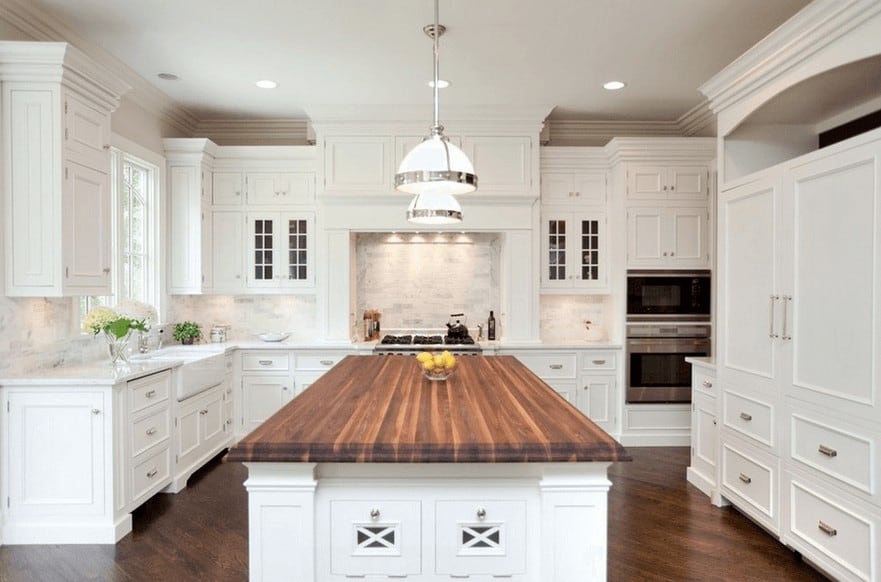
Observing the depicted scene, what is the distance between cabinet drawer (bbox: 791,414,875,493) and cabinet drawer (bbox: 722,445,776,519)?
1.03ft

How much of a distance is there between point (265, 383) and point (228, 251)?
1.37 metres

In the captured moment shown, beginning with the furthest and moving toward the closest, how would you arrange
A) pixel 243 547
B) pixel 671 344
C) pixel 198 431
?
pixel 671 344 < pixel 198 431 < pixel 243 547

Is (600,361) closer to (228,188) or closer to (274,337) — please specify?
(274,337)

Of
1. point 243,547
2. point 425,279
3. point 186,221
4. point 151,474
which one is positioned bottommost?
point 243,547

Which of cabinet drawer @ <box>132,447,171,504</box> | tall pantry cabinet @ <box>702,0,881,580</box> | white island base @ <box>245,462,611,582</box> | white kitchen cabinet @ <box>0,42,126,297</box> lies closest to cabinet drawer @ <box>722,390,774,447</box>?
tall pantry cabinet @ <box>702,0,881,580</box>

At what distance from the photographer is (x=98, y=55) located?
3.91 metres

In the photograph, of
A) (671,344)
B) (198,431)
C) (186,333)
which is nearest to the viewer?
(198,431)

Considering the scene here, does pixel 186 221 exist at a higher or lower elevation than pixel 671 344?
higher

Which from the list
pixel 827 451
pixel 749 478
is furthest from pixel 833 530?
pixel 749 478

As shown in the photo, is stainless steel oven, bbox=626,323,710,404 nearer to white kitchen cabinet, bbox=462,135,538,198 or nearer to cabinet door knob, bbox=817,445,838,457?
white kitchen cabinet, bbox=462,135,538,198

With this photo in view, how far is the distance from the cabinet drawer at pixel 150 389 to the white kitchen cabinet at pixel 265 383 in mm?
1258

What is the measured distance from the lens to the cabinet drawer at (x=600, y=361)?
16.6 ft

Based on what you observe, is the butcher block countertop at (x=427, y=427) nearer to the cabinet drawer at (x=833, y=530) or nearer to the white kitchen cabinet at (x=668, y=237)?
the cabinet drawer at (x=833, y=530)

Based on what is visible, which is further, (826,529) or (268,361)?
(268,361)
